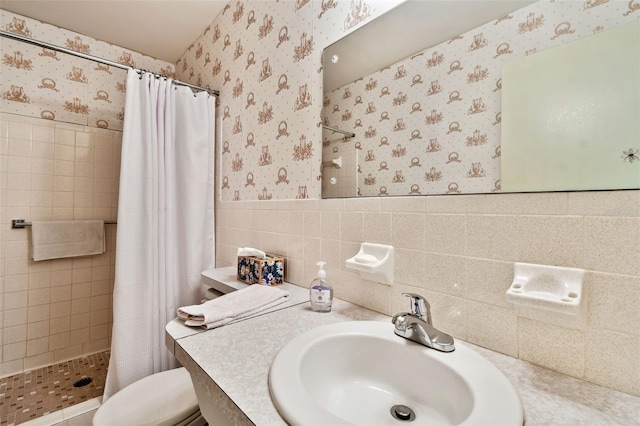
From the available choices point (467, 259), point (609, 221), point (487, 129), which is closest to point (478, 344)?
point (467, 259)

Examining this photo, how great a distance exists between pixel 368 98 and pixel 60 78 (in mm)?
2142

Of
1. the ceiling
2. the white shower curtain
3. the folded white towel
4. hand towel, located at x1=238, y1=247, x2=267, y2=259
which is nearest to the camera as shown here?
the folded white towel

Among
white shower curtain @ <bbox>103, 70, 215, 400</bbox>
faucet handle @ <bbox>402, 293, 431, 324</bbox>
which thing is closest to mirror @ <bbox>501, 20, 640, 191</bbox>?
faucet handle @ <bbox>402, 293, 431, 324</bbox>

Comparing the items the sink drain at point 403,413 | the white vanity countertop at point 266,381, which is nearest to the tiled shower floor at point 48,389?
the white vanity countertop at point 266,381

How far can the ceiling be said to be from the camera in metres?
1.69

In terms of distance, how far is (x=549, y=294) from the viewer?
1.91 feet

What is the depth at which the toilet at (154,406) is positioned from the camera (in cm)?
99

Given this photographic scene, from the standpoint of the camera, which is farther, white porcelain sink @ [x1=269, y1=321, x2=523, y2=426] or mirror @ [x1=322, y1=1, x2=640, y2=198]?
mirror @ [x1=322, y1=1, x2=640, y2=198]

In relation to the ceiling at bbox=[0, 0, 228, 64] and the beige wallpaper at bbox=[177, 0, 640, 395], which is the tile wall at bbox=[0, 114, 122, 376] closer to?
the ceiling at bbox=[0, 0, 228, 64]

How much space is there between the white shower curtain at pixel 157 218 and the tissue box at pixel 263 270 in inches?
22.1

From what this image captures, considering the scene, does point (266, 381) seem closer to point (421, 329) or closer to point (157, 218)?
point (421, 329)

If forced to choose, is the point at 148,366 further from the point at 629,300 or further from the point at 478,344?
the point at 629,300

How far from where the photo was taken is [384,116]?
37.6 inches

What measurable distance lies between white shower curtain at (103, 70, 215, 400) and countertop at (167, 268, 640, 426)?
832 millimetres
